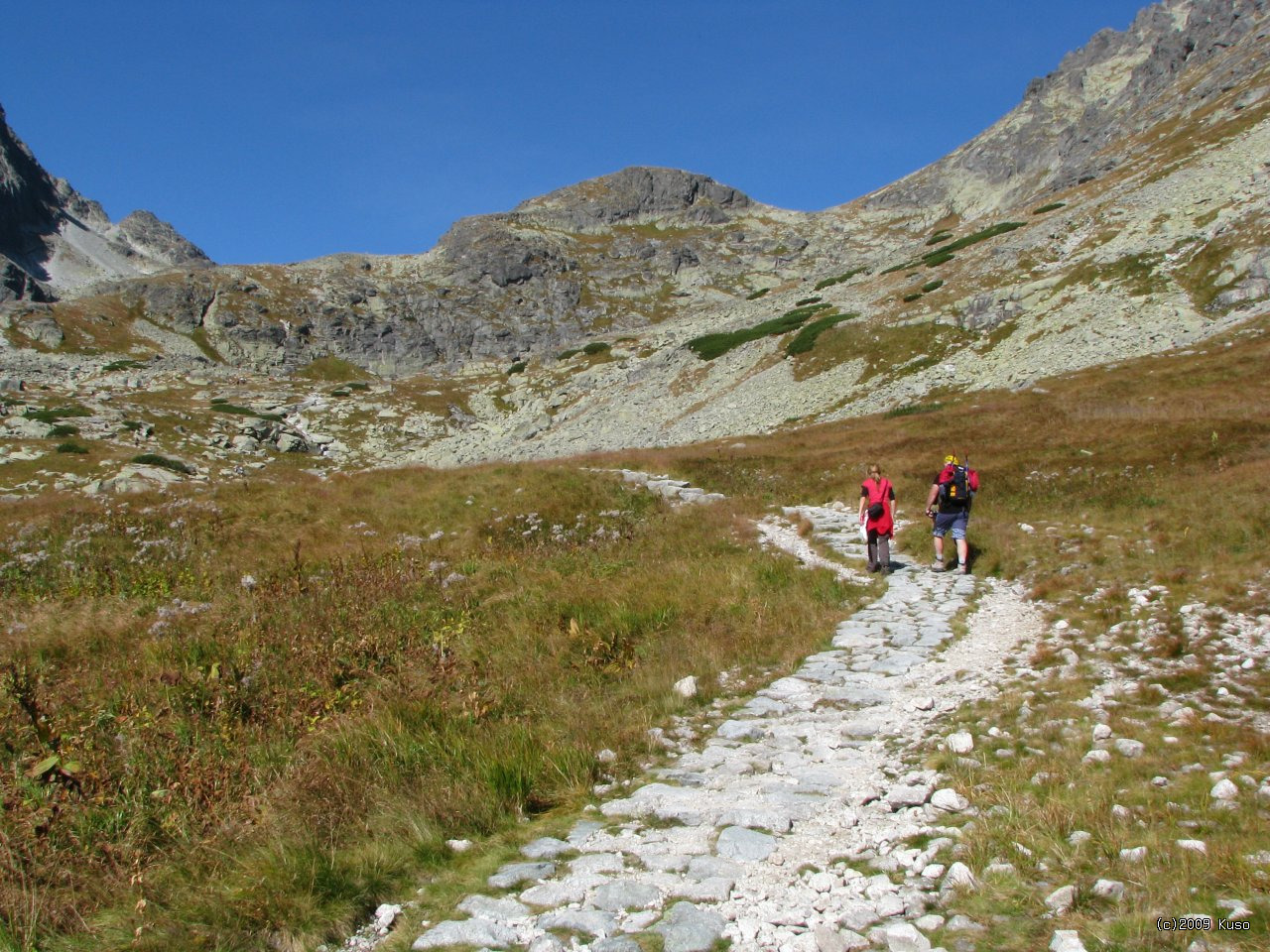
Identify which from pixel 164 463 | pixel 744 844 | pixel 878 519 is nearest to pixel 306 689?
pixel 744 844

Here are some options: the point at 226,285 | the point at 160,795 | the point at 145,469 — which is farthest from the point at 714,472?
the point at 226,285

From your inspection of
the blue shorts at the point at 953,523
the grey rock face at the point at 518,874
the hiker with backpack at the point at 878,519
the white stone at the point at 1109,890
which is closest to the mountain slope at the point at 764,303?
the blue shorts at the point at 953,523

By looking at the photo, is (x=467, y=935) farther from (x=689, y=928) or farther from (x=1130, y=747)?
(x=1130, y=747)

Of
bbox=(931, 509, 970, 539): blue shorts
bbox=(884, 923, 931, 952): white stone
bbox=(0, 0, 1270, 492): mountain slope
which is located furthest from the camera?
bbox=(0, 0, 1270, 492): mountain slope

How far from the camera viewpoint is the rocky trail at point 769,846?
379 cm

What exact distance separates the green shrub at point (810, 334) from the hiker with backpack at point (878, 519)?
159 feet

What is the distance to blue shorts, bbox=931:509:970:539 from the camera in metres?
14.8

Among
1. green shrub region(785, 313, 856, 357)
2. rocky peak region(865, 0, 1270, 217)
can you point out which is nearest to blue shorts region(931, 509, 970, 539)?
green shrub region(785, 313, 856, 357)

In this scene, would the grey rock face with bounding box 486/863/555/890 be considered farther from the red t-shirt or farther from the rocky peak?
the rocky peak

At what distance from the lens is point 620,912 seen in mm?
3973

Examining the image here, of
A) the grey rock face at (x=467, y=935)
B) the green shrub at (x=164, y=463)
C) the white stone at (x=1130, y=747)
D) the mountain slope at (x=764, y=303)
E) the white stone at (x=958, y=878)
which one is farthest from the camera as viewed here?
the green shrub at (x=164, y=463)

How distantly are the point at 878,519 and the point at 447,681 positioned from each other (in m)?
10.1

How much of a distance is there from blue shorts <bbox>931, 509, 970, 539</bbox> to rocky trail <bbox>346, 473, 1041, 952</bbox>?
23.2ft

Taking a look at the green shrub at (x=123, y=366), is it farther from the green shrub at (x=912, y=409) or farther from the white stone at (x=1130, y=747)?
the white stone at (x=1130, y=747)
